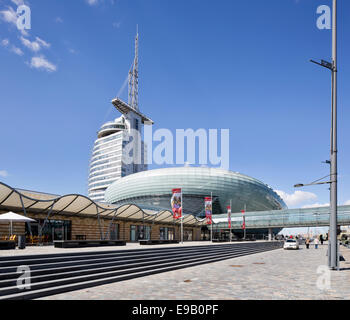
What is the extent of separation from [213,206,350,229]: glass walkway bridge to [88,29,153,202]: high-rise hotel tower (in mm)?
94070

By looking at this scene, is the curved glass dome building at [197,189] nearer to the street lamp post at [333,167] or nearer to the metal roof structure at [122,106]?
the metal roof structure at [122,106]

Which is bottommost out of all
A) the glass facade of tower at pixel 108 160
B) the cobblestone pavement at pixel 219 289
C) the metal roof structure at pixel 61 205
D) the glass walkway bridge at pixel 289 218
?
the glass walkway bridge at pixel 289 218

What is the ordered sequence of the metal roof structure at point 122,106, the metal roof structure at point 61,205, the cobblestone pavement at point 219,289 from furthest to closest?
1. the metal roof structure at point 122,106
2. the metal roof structure at point 61,205
3. the cobblestone pavement at point 219,289

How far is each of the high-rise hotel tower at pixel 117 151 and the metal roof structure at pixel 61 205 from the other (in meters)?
131

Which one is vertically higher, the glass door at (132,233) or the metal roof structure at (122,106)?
the metal roof structure at (122,106)

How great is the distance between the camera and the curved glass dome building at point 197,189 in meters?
105

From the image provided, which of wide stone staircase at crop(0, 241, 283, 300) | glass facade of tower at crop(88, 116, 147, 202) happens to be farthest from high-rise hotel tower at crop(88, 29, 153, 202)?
wide stone staircase at crop(0, 241, 283, 300)

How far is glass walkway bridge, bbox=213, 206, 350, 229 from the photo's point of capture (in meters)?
77.2

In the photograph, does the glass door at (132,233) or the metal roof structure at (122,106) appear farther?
the metal roof structure at (122,106)

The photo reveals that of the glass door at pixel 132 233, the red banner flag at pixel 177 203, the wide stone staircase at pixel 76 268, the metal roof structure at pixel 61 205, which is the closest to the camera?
the wide stone staircase at pixel 76 268

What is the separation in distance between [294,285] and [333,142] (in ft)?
30.7

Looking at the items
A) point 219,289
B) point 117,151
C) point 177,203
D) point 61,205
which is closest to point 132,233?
point 61,205

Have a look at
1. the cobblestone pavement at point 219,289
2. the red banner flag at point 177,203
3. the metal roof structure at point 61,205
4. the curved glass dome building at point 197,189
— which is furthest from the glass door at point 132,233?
the curved glass dome building at point 197,189

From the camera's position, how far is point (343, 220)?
76000mm
